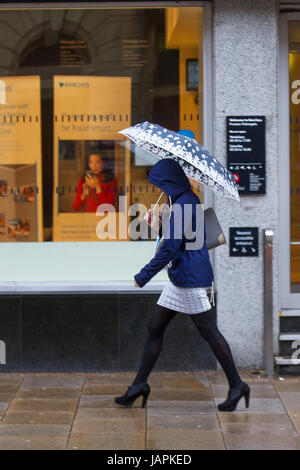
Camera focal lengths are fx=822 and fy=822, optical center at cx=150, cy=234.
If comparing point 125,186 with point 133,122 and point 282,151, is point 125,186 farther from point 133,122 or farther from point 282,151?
point 282,151

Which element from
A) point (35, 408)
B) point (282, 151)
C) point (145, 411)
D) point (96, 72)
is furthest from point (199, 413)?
point (96, 72)

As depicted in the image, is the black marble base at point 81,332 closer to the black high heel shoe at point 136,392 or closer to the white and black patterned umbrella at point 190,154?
the black high heel shoe at point 136,392

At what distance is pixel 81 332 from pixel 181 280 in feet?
5.50

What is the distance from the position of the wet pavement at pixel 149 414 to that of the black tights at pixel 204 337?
317 mm

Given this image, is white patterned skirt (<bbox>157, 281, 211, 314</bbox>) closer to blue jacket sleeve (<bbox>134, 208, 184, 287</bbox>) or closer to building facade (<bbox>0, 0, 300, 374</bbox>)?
blue jacket sleeve (<bbox>134, 208, 184, 287</bbox>)

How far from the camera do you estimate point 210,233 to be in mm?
6301

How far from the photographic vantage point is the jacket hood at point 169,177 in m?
6.10

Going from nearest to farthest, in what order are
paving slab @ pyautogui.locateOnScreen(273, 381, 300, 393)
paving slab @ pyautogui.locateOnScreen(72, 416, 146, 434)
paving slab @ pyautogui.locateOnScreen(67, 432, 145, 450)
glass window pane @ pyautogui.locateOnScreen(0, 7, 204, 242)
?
paving slab @ pyautogui.locateOnScreen(67, 432, 145, 450) < paving slab @ pyautogui.locateOnScreen(72, 416, 146, 434) < paving slab @ pyautogui.locateOnScreen(273, 381, 300, 393) < glass window pane @ pyautogui.locateOnScreen(0, 7, 204, 242)

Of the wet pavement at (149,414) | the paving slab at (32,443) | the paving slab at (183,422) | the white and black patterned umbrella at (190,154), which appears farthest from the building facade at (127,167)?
the paving slab at (32,443)

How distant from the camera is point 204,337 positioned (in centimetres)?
627

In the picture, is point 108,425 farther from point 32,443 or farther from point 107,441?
point 32,443

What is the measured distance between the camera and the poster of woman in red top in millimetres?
7836

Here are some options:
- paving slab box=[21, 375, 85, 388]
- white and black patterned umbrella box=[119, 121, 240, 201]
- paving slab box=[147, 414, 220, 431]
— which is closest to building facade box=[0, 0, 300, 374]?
paving slab box=[21, 375, 85, 388]

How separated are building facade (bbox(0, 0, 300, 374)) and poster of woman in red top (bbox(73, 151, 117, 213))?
0.04 feet
